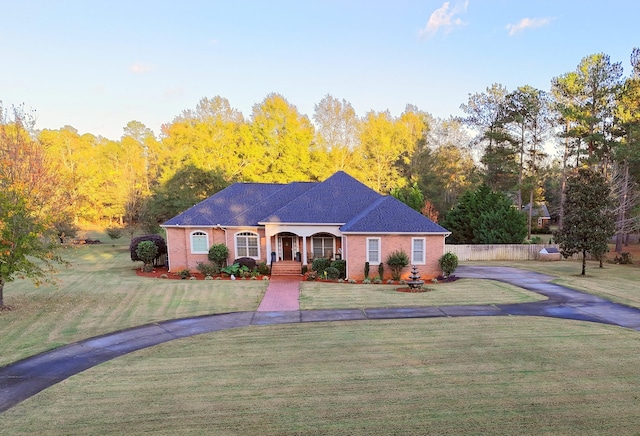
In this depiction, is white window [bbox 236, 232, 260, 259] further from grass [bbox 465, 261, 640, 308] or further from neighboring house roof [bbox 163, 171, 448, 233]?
grass [bbox 465, 261, 640, 308]

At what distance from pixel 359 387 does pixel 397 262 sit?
1315 centimetres

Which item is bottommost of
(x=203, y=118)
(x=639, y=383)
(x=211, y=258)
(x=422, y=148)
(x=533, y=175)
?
(x=639, y=383)

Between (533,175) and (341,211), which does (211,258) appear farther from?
(533,175)

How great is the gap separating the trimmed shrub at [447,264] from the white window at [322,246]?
272 inches

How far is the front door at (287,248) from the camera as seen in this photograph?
2428 cm

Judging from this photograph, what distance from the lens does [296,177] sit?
42938 millimetres

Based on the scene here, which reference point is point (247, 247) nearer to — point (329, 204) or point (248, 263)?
point (248, 263)

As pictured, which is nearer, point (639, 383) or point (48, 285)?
point (639, 383)

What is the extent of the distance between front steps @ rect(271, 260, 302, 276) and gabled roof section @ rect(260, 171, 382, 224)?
268 cm

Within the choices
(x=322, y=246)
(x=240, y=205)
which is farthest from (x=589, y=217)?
(x=240, y=205)

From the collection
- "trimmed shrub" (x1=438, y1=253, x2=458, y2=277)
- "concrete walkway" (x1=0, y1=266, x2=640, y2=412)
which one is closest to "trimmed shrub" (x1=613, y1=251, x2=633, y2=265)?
"concrete walkway" (x1=0, y1=266, x2=640, y2=412)

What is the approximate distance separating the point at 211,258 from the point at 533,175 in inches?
1351

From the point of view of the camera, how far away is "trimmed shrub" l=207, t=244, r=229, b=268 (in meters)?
22.9

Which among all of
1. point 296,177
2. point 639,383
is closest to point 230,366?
point 639,383
